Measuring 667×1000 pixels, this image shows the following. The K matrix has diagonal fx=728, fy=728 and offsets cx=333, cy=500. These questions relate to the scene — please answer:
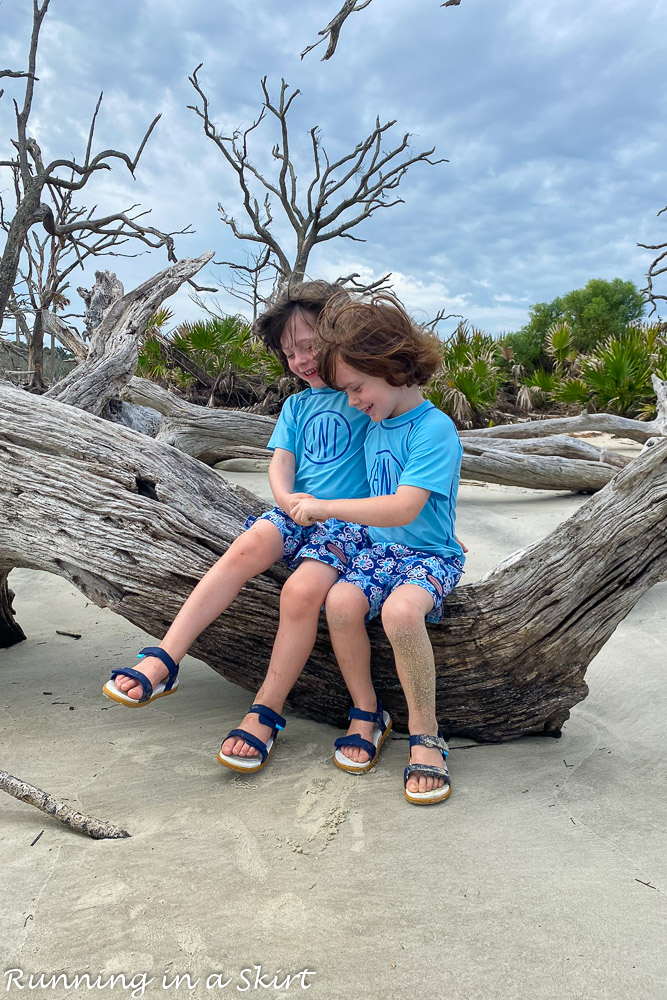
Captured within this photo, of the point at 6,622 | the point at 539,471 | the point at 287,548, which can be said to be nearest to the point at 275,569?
the point at 287,548

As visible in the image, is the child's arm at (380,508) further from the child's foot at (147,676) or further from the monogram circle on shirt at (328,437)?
the child's foot at (147,676)

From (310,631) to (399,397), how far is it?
3.02ft

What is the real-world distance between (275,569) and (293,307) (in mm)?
1071

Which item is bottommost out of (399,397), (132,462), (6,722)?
(6,722)

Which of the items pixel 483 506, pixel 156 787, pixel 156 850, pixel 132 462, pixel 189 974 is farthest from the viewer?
pixel 483 506

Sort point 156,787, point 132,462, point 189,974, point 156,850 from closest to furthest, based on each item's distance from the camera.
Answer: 1. point 189,974
2. point 156,850
3. point 156,787
4. point 132,462

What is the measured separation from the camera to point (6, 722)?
3029 millimetres

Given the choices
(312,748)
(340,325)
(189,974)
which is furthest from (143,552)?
(189,974)

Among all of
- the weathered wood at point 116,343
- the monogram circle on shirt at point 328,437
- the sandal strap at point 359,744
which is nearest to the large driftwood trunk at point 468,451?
the weathered wood at point 116,343

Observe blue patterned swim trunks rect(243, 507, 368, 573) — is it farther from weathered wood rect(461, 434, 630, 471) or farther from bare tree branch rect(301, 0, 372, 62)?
weathered wood rect(461, 434, 630, 471)

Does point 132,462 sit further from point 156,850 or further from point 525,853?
point 525,853

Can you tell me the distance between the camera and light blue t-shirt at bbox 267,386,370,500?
115 inches

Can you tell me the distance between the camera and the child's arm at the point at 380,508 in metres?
2.52

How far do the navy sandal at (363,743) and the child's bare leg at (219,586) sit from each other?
0.64 m
